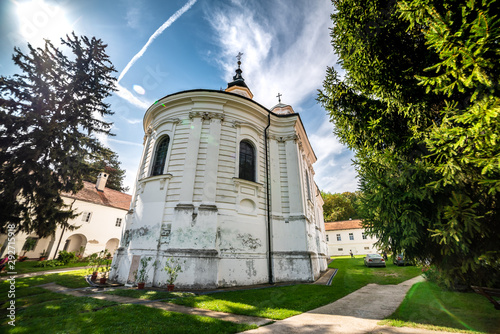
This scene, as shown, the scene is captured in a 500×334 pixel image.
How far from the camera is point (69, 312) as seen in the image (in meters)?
5.20

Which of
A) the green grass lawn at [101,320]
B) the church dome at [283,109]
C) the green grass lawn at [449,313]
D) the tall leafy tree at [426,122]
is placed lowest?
the green grass lawn at [101,320]

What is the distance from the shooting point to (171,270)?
8.44 m

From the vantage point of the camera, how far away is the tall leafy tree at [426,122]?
3.68 metres

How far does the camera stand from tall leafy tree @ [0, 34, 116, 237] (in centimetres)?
1071

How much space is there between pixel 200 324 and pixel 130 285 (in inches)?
261

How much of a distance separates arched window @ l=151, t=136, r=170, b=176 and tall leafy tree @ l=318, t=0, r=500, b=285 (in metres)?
9.13

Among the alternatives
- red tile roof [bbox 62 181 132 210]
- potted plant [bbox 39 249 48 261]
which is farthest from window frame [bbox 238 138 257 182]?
potted plant [bbox 39 249 48 261]

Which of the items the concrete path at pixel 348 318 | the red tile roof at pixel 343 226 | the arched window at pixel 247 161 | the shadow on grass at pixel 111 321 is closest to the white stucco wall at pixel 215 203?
the arched window at pixel 247 161

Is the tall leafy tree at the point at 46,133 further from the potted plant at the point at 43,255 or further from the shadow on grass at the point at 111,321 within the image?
the potted plant at the point at 43,255

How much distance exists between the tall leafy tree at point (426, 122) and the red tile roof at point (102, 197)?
28.5 metres

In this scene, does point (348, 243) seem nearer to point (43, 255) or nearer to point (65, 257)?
point (65, 257)

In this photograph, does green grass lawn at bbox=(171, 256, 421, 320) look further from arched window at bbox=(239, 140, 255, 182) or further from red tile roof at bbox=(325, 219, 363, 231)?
red tile roof at bbox=(325, 219, 363, 231)

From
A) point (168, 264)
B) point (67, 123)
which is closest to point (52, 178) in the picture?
point (67, 123)

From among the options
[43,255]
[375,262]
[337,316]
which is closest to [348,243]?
[375,262]
